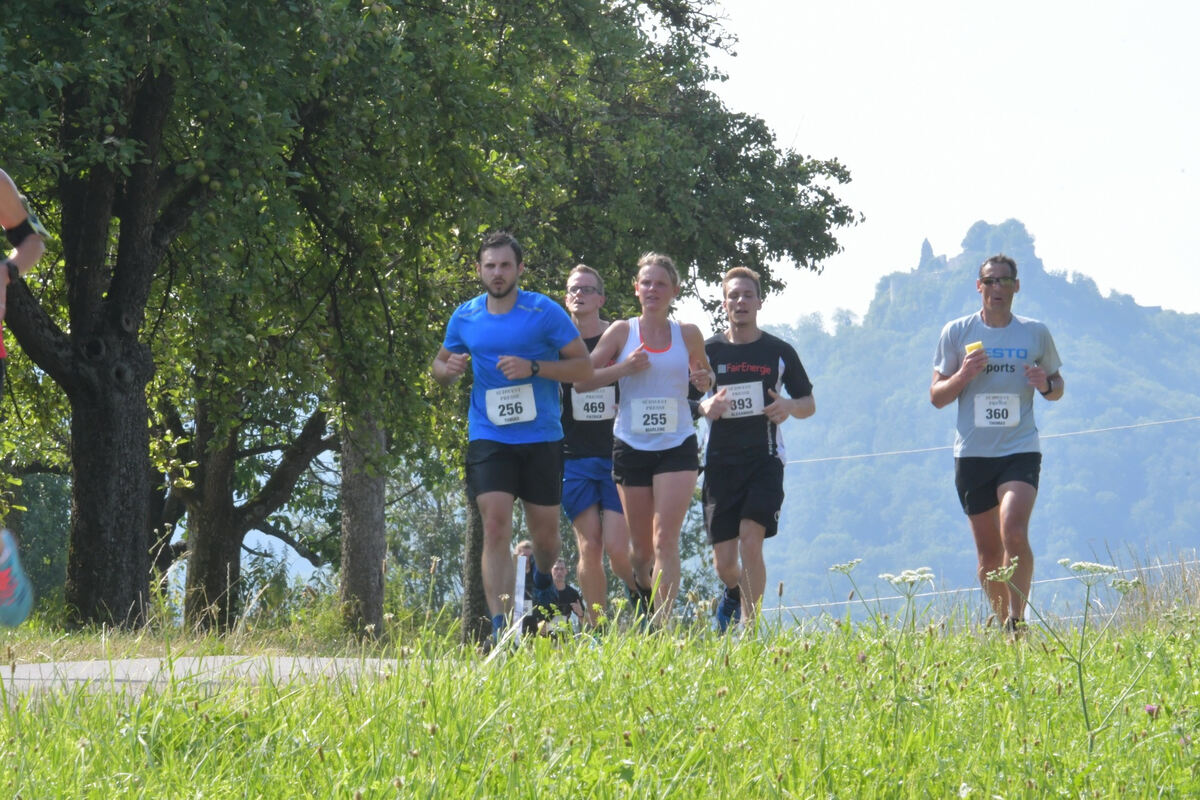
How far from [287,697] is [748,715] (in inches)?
53.0

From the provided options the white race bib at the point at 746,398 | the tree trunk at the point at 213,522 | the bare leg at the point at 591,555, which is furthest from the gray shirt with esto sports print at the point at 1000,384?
the tree trunk at the point at 213,522

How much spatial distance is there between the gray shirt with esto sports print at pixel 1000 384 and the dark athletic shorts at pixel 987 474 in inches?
1.7

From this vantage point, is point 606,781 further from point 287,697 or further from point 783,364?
point 783,364

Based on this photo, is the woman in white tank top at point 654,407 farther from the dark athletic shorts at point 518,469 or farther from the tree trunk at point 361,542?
the tree trunk at point 361,542

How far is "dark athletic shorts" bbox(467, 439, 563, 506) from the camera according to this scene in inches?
309

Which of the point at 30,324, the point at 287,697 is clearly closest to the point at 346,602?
the point at 30,324

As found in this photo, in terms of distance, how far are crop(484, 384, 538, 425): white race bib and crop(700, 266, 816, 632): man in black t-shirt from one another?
1.21 meters

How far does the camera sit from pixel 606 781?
Answer: 3611 millimetres

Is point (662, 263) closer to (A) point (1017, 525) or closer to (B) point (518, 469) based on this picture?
(B) point (518, 469)

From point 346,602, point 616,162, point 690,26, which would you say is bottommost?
point 346,602

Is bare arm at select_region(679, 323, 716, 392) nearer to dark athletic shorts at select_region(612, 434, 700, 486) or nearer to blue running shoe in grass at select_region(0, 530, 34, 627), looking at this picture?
dark athletic shorts at select_region(612, 434, 700, 486)

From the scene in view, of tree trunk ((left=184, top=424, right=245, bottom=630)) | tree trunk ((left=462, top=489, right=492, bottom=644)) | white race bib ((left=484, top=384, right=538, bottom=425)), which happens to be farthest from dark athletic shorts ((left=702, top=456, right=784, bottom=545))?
tree trunk ((left=184, top=424, right=245, bottom=630))

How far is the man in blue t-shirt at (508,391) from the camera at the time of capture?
7789mm

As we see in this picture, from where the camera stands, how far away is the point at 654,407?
336 inches
